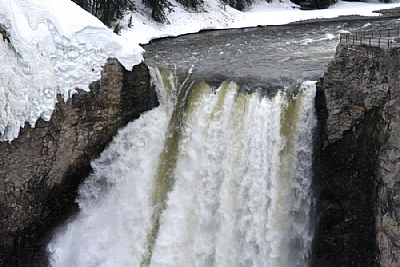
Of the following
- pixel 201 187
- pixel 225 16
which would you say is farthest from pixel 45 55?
pixel 225 16

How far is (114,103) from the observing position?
15555mm

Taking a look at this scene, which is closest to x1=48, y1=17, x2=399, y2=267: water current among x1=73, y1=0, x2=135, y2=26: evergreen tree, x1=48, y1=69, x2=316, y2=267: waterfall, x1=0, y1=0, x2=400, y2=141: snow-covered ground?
x1=48, y1=69, x2=316, y2=267: waterfall

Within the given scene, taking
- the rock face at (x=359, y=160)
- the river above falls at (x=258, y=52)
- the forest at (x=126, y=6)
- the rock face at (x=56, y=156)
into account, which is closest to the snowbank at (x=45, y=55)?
the rock face at (x=56, y=156)

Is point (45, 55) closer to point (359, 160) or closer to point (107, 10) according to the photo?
point (359, 160)

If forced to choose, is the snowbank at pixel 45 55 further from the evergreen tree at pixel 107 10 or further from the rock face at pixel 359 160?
the evergreen tree at pixel 107 10

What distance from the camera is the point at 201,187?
47.5 feet

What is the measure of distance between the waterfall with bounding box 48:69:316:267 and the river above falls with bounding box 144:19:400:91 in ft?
3.74

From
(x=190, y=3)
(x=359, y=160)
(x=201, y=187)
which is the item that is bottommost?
(x=201, y=187)

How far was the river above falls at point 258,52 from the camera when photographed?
15672 mm

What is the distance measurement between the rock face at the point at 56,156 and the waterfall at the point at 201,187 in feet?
1.24

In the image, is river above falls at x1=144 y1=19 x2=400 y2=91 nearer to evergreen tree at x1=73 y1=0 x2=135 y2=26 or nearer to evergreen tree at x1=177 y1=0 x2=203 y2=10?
evergreen tree at x1=73 y1=0 x2=135 y2=26

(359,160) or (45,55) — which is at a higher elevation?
(45,55)

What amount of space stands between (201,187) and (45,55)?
550 cm

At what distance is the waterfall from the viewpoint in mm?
13430
